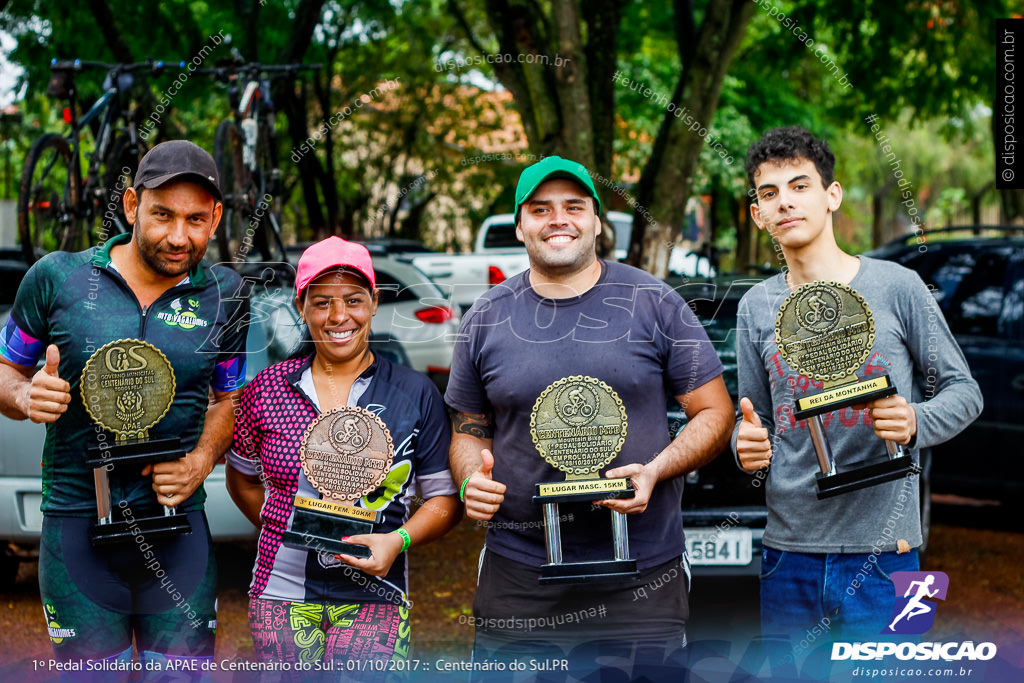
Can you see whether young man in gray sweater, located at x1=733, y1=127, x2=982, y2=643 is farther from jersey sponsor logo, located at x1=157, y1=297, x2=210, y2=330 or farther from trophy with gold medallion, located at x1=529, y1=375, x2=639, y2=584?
jersey sponsor logo, located at x1=157, y1=297, x2=210, y2=330

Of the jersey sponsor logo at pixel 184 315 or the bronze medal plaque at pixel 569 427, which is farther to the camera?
the jersey sponsor logo at pixel 184 315

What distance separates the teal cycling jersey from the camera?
103 inches

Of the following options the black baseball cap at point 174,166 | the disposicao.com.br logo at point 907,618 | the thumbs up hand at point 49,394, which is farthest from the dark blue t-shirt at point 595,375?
the thumbs up hand at point 49,394

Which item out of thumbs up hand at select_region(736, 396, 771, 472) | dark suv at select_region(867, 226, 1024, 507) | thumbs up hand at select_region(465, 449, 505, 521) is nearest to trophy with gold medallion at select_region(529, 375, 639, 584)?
thumbs up hand at select_region(465, 449, 505, 521)

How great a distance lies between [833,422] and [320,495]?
55.5 inches

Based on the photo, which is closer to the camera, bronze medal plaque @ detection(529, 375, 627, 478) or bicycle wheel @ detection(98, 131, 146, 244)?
bronze medal plaque @ detection(529, 375, 627, 478)

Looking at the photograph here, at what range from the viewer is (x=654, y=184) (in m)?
6.89

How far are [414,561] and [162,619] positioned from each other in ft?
10.4

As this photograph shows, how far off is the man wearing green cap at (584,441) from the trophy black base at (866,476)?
0.98 feet

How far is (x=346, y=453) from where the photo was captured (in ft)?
8.38

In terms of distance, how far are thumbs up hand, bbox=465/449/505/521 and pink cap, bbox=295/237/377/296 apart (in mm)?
629

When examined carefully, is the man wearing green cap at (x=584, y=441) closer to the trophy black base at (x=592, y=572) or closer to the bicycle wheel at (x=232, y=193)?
the trophy black base at (x=592, y=572)

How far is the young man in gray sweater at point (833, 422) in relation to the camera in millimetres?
2611

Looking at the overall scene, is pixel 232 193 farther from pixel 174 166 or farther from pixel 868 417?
pixel 868 417
